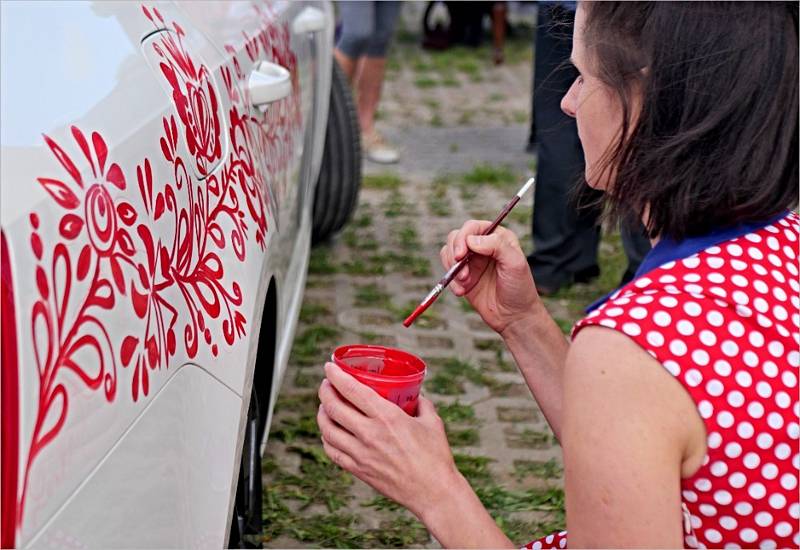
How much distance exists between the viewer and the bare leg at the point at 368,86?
5957 millimetres

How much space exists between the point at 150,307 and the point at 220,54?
78cm

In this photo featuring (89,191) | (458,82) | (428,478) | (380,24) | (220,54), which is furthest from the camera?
(458,82)

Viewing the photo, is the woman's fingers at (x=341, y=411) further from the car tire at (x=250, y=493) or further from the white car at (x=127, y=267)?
the car tire at (x=250, y=493)

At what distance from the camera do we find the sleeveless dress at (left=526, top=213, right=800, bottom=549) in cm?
122

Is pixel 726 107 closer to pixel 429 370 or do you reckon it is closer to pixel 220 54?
pixel 220 54

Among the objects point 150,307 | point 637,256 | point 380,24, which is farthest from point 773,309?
point 380,24

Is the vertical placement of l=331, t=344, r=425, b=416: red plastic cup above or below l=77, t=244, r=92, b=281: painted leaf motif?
below

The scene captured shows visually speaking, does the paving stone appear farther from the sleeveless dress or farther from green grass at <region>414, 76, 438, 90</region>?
the sleeveless dress

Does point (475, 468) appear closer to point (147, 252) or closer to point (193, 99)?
point (193, 99)

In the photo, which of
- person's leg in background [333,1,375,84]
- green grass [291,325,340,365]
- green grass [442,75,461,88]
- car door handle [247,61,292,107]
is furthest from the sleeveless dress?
green grass [442,75,461,88]

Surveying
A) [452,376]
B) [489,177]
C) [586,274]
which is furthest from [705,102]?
[489,177]

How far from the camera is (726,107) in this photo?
1306mm

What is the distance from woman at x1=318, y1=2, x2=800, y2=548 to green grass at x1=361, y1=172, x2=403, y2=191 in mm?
4467

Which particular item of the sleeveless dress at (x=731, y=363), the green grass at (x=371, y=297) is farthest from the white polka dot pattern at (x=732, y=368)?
the green grass at (x=371, y=297)
